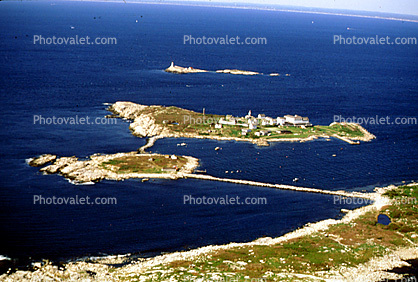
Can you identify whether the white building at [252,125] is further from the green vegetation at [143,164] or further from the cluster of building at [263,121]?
the green vegetation at [143,164]

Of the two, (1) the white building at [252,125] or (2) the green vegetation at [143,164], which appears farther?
(1) the white building at [252,125]

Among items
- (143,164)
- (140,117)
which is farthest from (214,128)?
(143,164)

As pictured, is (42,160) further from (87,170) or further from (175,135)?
(175,135)

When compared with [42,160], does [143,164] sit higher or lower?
lower

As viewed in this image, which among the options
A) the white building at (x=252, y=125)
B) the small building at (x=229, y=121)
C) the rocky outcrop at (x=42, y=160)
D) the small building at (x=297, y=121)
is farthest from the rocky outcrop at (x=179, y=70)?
the rocky outcrop at (x=42, y=160)

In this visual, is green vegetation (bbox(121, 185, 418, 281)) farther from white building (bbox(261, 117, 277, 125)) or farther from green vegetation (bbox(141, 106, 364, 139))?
white building (bbox(261, 117, 277, 125))

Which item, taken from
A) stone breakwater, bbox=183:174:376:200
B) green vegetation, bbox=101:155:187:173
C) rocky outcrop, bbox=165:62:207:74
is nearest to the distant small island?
green vegetation, bbox=101:155:187:173
